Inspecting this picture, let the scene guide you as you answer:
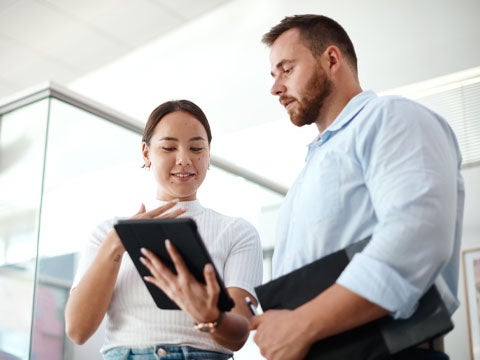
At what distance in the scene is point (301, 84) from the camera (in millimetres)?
1532

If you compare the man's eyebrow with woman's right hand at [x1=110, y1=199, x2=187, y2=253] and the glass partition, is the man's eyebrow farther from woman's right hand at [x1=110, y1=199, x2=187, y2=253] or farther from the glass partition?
the glass partition

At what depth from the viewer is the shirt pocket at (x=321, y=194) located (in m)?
1.30

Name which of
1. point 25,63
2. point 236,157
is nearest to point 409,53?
point 236,157

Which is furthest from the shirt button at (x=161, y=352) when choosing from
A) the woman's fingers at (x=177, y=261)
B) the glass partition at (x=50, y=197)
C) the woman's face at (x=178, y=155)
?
the glass partition at (x=50, y=197)

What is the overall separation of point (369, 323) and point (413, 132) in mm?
345

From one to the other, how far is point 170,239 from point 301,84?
0.47m

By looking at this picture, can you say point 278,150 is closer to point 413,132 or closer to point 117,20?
point 117,20

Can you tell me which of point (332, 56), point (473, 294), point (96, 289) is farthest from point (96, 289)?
point (473, 294)

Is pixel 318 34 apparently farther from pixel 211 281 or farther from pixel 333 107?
pixel 211 281

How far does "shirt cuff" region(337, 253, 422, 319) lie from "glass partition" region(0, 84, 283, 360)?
144 centimetres


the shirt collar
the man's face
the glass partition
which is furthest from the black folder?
the glass partition

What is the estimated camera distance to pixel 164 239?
134cm

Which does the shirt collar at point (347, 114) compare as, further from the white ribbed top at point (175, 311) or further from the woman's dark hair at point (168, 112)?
the woman's dark hair at point (168, 112)

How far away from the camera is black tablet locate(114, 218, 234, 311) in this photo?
127cm
